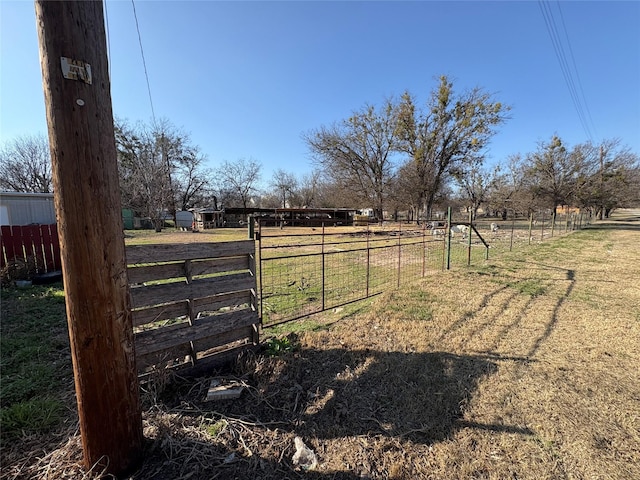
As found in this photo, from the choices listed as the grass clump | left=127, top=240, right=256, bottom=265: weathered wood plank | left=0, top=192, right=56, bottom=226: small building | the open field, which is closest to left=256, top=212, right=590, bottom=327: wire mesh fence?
left=127, top=240, right=256, bottom=265: weathered wood plank

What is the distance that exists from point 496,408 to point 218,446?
207 cm

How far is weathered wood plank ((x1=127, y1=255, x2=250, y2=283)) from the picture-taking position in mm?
2211

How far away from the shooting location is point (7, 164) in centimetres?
2895

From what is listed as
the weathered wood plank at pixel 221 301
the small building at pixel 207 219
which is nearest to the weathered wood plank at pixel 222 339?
the weathered wood plank at pixel 221 301

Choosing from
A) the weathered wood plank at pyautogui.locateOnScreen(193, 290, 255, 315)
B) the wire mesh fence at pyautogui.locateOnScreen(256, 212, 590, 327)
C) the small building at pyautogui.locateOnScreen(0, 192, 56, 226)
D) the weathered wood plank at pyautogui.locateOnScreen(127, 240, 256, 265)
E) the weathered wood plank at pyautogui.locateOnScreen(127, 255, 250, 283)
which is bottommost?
the wire mesh fence at pyautogui.locateOnScreen(256, 212, 590, 327)

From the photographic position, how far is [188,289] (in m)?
2.46

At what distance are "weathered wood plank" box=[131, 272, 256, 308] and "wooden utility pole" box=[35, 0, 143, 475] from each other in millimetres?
746

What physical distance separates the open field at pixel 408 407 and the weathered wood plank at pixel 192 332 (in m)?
0.31

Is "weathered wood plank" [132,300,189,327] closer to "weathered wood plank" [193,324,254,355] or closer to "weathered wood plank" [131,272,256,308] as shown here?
"weathered wood plank" [131,272,256,308]

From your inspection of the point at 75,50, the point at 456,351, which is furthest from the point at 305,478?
the point at 75,50

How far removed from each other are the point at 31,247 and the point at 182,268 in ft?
20.8

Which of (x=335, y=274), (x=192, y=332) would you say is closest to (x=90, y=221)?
(x=192, y=332)

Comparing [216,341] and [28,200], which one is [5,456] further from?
[28,200]

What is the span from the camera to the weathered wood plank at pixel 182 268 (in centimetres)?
221
